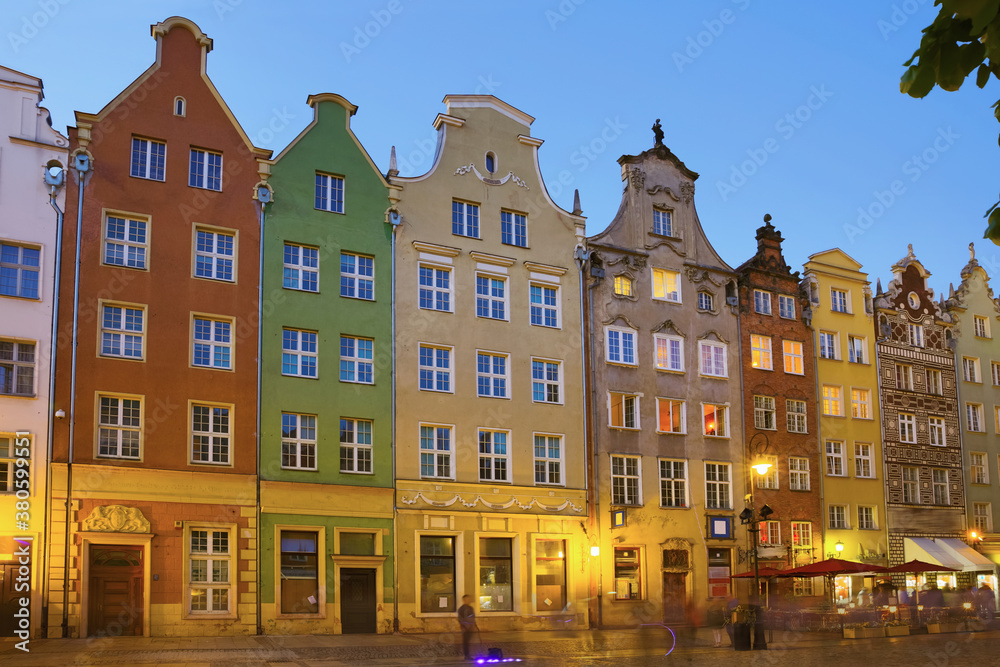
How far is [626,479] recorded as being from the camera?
133ft

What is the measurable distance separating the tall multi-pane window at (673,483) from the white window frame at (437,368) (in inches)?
389

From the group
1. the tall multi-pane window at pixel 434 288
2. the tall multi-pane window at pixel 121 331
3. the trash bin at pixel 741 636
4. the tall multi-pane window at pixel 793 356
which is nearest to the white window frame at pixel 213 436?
the tall multi-pane window at pixel 121 331

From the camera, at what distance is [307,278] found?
35219mm

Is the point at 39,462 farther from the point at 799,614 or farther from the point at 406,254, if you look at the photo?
the point at 799,614

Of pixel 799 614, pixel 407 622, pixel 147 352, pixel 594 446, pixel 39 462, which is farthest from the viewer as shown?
pixel 594 446

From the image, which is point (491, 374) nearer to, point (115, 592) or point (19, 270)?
point (115, 592)

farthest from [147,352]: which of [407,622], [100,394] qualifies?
[407,622]

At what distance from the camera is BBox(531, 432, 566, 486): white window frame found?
3847 centimetres

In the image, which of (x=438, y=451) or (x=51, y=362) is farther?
(x=438, y=451)

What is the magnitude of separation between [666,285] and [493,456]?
11.2 meters

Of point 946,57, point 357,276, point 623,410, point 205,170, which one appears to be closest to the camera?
point 946,57

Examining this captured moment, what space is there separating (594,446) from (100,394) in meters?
17.9

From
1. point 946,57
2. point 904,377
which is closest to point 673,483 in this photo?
point 904,377

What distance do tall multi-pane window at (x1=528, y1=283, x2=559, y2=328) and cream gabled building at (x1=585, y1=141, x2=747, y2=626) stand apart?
58.7 inches
